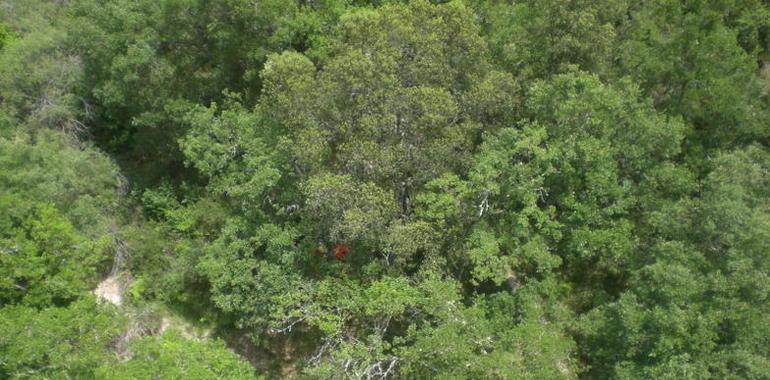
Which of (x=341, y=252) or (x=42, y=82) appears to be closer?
(x=341, y=252)

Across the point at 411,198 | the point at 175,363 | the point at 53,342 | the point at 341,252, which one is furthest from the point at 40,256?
the point at 411,198

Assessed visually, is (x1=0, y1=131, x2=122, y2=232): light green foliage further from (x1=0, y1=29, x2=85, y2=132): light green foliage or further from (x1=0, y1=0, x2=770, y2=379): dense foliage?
(x1=0, y1=29, x2=85, y2=132): light green foliage

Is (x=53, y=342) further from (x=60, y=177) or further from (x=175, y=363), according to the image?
(x=60, y=177)

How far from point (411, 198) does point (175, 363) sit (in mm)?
10617

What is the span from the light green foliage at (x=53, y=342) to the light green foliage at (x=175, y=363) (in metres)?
0.99

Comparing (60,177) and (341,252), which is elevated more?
(60,177)

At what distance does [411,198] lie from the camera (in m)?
24.7

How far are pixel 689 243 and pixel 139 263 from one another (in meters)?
24.3

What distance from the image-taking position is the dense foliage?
21.3m

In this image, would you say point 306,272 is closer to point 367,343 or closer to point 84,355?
point 367,343

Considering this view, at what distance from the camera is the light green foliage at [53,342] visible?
21.0m

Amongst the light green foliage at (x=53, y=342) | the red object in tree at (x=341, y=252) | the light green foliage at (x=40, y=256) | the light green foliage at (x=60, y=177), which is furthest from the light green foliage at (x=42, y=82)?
the red object in tree at (x=341, y=252)

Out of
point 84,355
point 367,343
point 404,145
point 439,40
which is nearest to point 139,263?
point 84,355

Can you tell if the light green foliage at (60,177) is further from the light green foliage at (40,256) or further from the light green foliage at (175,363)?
the light green foliage at (175,363)
